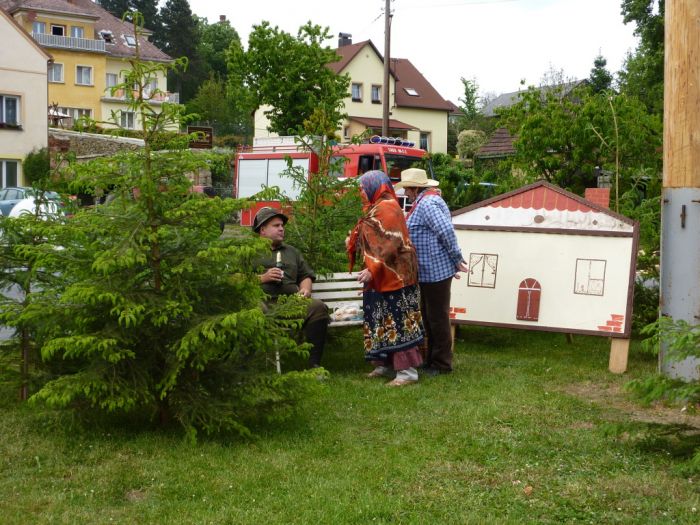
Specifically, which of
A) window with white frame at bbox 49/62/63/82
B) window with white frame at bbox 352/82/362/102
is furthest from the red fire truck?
window with white frame at bbox 49/62/63/82

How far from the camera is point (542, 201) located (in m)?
8.84

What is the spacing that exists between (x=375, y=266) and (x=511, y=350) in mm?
2629

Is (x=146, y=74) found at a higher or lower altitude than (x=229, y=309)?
higher

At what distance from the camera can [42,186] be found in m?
6.33

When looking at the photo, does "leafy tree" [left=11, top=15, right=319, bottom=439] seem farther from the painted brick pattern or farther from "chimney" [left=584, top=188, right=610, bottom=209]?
"chimney" [left=584, top=188, right=610, bottom=209]

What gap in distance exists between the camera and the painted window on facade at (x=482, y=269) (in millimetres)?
8969

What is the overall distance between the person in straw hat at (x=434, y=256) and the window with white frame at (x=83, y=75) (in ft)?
192

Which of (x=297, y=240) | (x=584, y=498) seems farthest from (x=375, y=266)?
(x=584, y=498)

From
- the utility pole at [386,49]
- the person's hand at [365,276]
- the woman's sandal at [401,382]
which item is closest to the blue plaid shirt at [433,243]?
the person's hand at [365,276]

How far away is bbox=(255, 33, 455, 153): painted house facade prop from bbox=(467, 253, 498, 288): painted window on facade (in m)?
49.0

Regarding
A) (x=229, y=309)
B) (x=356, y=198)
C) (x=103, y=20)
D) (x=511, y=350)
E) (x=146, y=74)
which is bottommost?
(x=511, y=350)

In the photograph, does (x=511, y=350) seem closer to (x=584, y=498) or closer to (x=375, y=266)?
(x=375, y=266)

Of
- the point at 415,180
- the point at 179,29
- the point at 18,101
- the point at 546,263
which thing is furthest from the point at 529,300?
the point at 179,29

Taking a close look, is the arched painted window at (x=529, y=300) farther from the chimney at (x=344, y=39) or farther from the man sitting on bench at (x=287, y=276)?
the chimney at (x=344, y=39)
